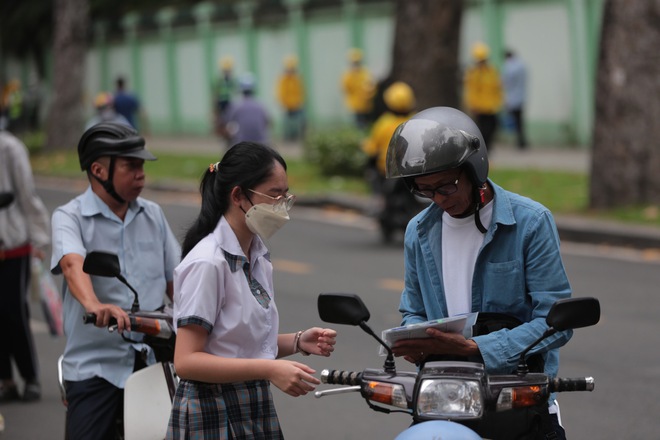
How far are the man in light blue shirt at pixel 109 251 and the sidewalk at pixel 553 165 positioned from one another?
9.32 m

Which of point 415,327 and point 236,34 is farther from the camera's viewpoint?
point 236,34

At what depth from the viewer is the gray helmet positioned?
3930mm

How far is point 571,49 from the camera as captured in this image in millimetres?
24266

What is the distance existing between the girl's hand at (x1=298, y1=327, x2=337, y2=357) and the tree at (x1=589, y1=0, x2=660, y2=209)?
11.8m

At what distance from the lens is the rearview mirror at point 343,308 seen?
3.86 metres

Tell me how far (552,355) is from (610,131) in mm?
11790

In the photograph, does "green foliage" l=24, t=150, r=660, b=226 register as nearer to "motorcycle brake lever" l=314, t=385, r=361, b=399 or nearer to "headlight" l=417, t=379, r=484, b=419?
"motorcycle brake lever" l=314, t=385, r=361, b=399

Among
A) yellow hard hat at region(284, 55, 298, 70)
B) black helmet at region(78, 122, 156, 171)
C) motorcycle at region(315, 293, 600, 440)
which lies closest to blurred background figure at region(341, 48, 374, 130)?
yellow hard hat at region(284, 55, 298, 70)

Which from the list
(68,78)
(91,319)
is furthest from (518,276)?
(68,78)

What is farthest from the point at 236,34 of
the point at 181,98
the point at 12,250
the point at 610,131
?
the point at 12,250

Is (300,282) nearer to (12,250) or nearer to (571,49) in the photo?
(12,250)

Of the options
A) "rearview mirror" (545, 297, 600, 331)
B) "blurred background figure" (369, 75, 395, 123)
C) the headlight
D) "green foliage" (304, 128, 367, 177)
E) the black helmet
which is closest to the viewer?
the headlight

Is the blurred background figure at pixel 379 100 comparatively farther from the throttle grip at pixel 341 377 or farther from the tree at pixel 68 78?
→ the throttle grip at pixel 341 377

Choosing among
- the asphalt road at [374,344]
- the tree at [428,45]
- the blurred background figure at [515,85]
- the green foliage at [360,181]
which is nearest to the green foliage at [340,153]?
the green foliage at [360,181]
